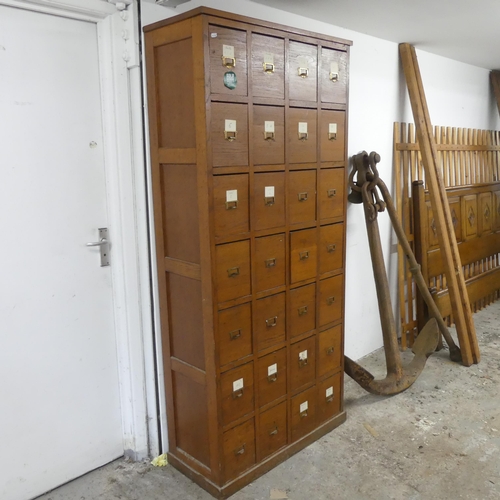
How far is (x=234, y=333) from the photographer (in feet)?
6.99

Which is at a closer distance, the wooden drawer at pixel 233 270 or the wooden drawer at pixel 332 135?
the wooden drawer at pixel 233 270

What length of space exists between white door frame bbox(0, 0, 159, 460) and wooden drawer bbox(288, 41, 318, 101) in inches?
26.5

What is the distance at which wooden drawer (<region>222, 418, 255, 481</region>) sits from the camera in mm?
2176

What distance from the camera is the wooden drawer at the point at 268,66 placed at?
204cm

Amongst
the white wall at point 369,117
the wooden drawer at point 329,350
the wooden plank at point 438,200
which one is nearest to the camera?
the wooden drawer at point 329,350

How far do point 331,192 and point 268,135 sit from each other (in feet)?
1.72

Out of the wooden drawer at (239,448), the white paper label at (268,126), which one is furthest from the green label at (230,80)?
the wooden drawer at (239,448)

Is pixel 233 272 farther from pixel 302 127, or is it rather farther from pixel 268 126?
pixel 302 127

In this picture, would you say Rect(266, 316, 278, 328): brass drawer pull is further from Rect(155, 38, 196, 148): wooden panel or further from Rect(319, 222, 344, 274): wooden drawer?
Rect(155, 38, 196, 148): wooden panel

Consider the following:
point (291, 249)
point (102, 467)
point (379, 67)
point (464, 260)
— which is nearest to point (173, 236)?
point (291, 249)

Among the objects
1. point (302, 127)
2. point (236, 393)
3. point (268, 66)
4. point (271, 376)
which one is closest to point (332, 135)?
point (302, 127)

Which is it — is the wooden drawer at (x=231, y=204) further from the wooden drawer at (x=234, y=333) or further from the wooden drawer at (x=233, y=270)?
the wooden drawer at (x=234, y=333)

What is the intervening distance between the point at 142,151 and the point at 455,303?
2.44 meters

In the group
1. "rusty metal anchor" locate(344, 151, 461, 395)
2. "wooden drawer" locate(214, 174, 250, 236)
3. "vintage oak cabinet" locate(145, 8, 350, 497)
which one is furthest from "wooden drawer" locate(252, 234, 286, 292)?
"rusty metal anchor" locate(344, 151, 461, 395)
